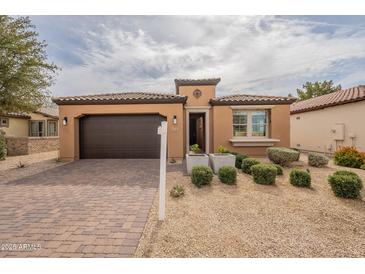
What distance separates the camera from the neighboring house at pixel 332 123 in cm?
1042

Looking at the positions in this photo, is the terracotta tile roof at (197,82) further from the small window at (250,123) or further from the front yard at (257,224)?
the front yard at (257,224)

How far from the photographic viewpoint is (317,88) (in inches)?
1234

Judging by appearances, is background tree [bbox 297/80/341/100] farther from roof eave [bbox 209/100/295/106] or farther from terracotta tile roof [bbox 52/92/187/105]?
terracotta tile roof [bbox 52/92/187/105]

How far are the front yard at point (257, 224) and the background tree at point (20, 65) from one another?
1063cm

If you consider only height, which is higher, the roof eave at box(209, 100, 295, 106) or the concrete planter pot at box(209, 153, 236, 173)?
the roof eave at box(209, 100, 295, 106)

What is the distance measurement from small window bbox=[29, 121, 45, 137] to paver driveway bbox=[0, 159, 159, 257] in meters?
15.2

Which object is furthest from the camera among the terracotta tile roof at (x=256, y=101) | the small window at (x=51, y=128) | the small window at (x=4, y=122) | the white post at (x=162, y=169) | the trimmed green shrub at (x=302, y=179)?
the small window at (x=51, y=128)

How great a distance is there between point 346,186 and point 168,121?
7.78 meters

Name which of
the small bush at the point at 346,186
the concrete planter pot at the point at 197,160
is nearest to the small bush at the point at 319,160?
the small bush at the point at 346,186

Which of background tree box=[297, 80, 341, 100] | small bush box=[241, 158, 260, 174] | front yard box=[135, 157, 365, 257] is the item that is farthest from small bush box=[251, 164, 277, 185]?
background tree box=[297, 80, 341, 100]

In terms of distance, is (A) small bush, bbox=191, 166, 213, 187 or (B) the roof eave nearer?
(A) small bush, bbox=191, 166, 213, 187

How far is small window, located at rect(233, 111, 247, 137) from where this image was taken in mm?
11445

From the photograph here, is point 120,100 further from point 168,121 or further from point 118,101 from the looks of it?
point 168,121
